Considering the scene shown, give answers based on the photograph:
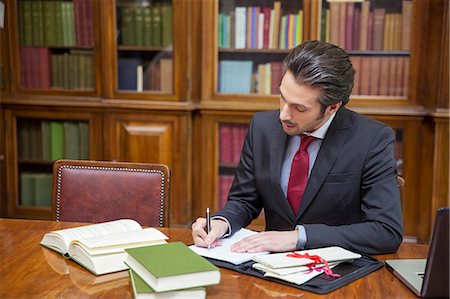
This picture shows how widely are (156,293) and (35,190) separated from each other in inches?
119

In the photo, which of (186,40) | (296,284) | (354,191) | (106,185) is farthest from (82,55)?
(296,284)

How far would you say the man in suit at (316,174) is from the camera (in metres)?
1.62

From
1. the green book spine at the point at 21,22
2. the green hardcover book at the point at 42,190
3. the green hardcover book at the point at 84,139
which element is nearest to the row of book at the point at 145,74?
the green hardcover book at the point at 84,139

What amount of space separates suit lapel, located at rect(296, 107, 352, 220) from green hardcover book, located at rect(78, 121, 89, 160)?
2.29 metres

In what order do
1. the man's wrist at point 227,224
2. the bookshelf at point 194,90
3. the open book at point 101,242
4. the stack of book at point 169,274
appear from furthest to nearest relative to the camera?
the bookshelf at point 194,90
the man's wrist at point 227,224
the open book at point 101,242
the stack of book at point 169,274

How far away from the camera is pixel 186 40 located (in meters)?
3.63

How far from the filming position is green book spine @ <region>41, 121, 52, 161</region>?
13.0 ft

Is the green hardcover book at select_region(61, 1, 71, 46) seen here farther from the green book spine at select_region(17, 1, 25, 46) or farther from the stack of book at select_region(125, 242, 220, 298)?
the stack of book at select_region(125, 242, 220, 298)

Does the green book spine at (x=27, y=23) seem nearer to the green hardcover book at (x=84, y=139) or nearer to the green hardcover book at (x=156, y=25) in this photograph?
the green hardcover book at (x=84, y=139)

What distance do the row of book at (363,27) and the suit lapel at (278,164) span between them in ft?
5.84

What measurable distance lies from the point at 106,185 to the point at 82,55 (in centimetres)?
205

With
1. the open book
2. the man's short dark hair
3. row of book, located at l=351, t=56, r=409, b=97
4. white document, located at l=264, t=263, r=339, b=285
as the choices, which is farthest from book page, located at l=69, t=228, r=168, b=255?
row of book, located at l=351, t=56, r=409, b=97

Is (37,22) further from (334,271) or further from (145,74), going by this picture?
(334,271)

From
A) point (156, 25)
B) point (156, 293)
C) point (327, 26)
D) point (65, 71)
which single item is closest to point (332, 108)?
point (156, 293)
